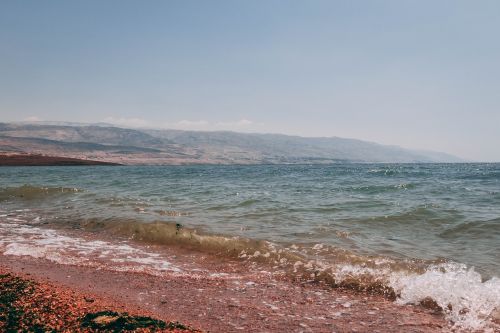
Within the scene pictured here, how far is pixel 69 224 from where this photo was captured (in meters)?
18.1

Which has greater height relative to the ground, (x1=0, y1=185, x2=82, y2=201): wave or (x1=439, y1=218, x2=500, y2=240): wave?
(x1=439, y1=218, x2=500, y2=240): wave

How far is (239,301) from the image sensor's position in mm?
8117

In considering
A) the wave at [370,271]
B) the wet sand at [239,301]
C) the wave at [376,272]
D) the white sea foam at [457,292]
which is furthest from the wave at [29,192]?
the white sea foam at [457,292]

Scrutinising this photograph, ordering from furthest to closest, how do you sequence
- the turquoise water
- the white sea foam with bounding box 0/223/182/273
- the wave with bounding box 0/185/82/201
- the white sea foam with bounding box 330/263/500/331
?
the wave with bounding box 0/185/82/201 < the turquoise water < the white sea foam with bounding box 0/223/182/273 < the white sea foam with bounding box 330/263/500/331

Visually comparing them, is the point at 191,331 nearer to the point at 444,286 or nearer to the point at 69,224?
the point at 444,286

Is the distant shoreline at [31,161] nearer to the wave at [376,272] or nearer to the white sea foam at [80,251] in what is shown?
the white sea foam at [80,251]

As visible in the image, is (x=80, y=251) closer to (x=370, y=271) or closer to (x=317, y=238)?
(x=317, y=238)

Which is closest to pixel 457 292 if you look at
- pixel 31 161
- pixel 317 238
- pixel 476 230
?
pixel 317 238

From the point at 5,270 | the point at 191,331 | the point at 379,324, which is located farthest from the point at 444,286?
the point at 5,270

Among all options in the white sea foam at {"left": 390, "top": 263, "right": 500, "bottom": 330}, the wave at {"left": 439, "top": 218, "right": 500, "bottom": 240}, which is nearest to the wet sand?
the white sea foam at {"left": 390, "top": 263, "right": 500, "bottom": 330}

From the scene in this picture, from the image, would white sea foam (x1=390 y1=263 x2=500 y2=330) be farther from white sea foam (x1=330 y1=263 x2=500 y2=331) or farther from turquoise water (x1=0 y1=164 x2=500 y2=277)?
turquoise water (x1=0 y1=164 x2=500 y2=277)

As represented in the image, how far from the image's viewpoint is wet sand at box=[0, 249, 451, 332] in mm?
6922

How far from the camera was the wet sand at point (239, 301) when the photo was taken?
6922mm

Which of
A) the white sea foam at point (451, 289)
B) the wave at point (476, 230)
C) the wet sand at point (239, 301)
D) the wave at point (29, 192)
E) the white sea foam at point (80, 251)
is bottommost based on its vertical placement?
the wave at point (29, 192)
